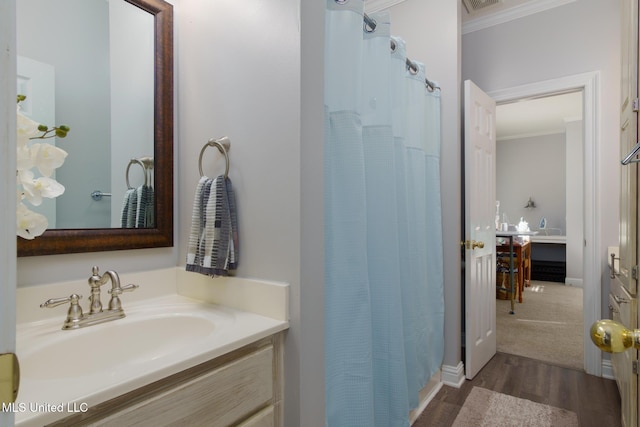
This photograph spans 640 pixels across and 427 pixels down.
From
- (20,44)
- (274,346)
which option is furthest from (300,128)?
(20,44)

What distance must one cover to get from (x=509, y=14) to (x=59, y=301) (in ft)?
11.3

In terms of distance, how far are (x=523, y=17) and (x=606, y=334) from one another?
2947mm

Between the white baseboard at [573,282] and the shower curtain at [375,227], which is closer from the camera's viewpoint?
the shower curtain at [375,227]

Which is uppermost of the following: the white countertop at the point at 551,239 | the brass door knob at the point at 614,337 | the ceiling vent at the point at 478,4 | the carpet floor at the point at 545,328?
the ceiling vent at the point at 478,4

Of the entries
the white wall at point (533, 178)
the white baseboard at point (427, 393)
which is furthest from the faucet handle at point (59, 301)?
the white wall at point (533, 178)

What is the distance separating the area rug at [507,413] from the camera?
1840 mm

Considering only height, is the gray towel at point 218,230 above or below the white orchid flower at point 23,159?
below

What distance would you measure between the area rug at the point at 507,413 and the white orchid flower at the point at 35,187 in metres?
2.10

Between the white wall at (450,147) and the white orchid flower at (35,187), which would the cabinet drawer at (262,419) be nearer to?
the white orchid flower at (35,187)

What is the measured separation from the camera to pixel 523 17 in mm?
2682

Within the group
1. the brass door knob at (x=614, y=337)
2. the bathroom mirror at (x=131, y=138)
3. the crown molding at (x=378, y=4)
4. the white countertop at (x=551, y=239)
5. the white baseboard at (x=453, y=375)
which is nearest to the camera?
the brass door knob at (x=614, y=337)

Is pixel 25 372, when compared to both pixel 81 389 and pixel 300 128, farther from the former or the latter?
pixel 300 128

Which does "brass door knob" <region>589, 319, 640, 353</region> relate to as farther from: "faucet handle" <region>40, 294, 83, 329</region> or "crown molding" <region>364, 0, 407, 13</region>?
"crown molding" <region>364, 0, 407, 13</region>

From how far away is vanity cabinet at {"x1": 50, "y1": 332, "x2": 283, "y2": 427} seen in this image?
69cm
